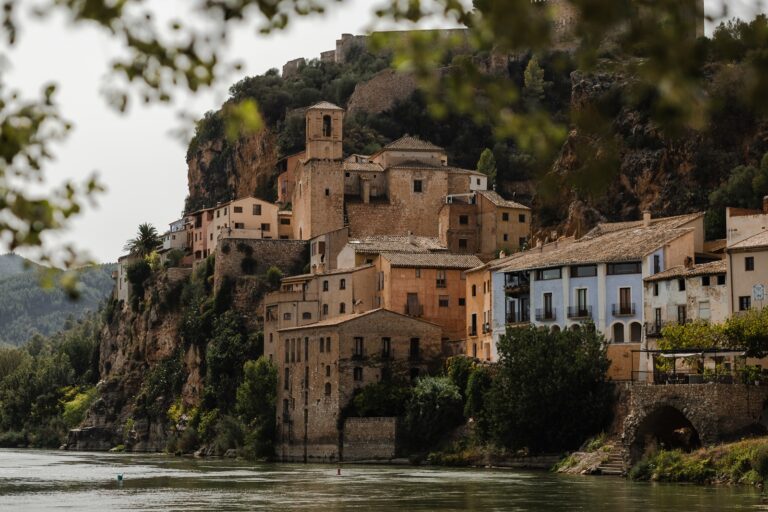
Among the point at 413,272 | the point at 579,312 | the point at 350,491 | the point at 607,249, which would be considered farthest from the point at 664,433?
the point at 413,272

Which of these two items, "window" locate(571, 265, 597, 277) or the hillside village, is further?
"window" locate(571, 265, 597, 277)

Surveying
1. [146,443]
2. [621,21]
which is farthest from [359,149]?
[621,21]

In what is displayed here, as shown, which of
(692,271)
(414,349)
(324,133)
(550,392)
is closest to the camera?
(550,392)

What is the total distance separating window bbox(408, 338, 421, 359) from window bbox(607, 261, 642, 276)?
12644mm

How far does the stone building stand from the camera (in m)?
74.4

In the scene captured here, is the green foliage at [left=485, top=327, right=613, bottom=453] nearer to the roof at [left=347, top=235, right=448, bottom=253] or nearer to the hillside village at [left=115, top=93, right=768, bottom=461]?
the hillside village at [left=115, top=93, right=768, bottom=461]

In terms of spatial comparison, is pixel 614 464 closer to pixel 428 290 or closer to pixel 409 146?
pixel 428 290

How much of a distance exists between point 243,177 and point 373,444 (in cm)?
6334

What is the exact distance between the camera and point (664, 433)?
5722 centimetres

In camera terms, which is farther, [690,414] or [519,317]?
[519,317]

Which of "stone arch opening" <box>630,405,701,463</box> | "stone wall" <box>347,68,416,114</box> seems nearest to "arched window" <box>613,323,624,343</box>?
"stone arch opening" <box>630,405,701,463</box>

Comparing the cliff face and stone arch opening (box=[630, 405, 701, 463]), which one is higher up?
the cliff face

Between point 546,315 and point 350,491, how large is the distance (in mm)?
23154

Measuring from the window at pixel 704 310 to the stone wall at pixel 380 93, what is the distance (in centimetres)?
6946
